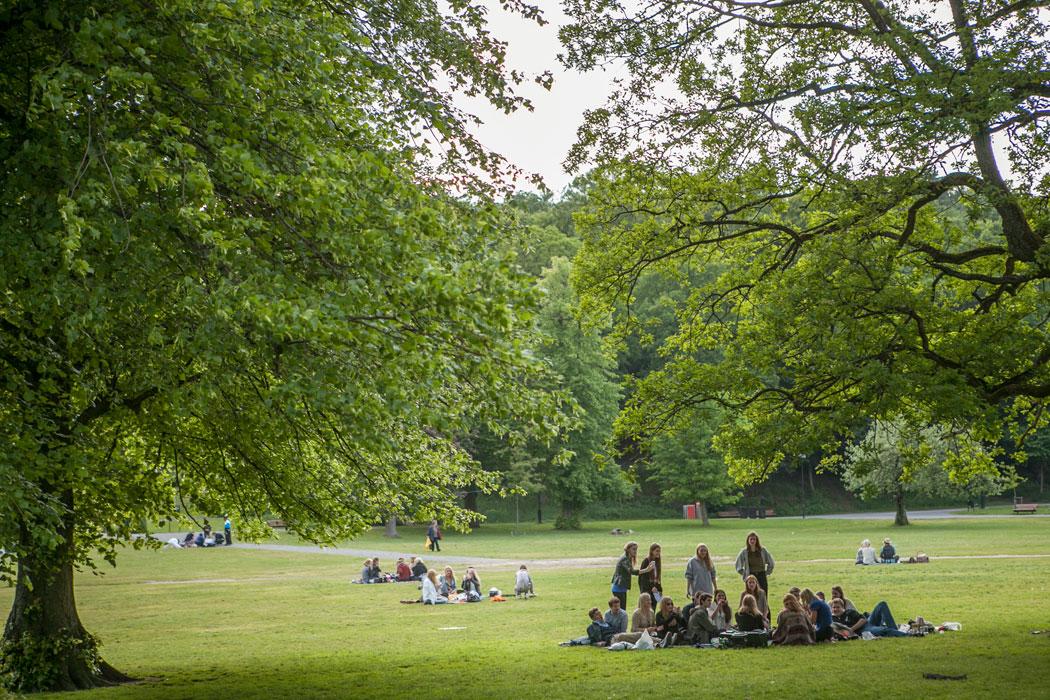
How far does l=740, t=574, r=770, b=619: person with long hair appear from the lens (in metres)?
17.8

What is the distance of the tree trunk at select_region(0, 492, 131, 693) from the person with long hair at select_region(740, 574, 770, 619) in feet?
32.5

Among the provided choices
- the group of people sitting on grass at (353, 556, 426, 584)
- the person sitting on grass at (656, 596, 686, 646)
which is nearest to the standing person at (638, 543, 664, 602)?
the person sitting on grass at (656, 596, 686, 646)

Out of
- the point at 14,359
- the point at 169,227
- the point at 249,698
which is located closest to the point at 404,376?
the point at 169,227

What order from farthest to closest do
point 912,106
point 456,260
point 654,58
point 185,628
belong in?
point 185,628, point 654,58, point 912,106, point 456,260

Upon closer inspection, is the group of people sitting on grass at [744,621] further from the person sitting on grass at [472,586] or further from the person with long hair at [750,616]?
the person sitting on grass at [472,586]

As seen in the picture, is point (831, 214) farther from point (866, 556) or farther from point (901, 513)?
point (901, 513)

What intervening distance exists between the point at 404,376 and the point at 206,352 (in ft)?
5.64

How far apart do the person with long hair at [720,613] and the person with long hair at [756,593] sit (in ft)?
1.18

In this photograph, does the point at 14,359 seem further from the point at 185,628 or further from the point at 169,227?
the point at 185,628

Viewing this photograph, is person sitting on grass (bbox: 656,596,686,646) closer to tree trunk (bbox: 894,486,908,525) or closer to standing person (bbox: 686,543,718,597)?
standing person (bbox: 686,543,718,597)

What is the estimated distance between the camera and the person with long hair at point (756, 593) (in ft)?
58.3

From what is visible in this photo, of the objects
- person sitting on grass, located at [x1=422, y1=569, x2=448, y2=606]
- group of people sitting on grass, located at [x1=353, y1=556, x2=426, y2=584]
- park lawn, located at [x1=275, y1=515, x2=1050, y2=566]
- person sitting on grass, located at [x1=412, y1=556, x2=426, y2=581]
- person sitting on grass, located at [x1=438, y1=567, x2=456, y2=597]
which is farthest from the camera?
park lawn, located at [x1=275, y1=515, x2=1050, y2=566]

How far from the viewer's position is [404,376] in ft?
31.8

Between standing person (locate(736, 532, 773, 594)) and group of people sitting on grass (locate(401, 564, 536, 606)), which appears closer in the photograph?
standing person (locate(736, 532, 773, 594))
